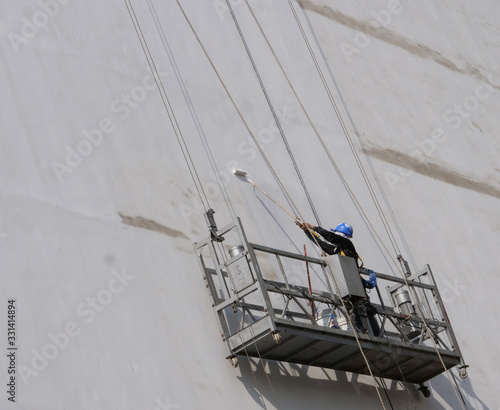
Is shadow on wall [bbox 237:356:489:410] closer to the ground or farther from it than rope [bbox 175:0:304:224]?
closer to the ground

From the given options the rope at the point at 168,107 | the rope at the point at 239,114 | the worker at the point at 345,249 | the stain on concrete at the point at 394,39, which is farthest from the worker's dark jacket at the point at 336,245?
the stain on concrete at the point at 394,39

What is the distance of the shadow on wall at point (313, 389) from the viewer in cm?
1257

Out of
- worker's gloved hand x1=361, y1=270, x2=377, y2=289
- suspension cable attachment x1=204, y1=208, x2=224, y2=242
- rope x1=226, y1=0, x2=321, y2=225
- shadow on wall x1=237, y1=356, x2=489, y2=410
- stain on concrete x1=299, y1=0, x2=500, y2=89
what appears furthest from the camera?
stain on concrete x1=299, y1=0, x2=500, y2=89

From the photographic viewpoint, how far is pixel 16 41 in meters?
13.4

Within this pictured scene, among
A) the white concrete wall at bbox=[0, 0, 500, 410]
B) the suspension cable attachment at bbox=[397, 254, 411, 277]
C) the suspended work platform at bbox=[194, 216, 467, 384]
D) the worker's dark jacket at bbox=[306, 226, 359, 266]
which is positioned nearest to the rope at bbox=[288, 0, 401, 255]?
the white concrete wall at bbox=[0, 0, 500, 410]

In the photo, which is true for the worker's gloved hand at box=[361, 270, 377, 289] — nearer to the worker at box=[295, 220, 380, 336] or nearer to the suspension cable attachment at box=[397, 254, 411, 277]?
the worker at box=[295, 220, 380, 336]

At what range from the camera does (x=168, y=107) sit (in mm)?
14734

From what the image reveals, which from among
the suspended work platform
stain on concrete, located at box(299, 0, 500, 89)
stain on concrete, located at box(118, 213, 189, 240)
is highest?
stain on concrete, located at box(299, 0, 500, 89)

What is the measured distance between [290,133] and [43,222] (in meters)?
5.75

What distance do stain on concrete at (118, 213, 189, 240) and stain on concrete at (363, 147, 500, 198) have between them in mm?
5601

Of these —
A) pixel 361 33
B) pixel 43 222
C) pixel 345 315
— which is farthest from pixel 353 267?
pixel 361 33

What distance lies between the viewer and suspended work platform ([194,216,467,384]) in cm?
1229

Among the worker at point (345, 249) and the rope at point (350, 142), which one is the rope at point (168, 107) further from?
the rope at point (350, 142)

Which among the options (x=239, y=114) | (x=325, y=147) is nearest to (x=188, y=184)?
(x=239, y=114)
